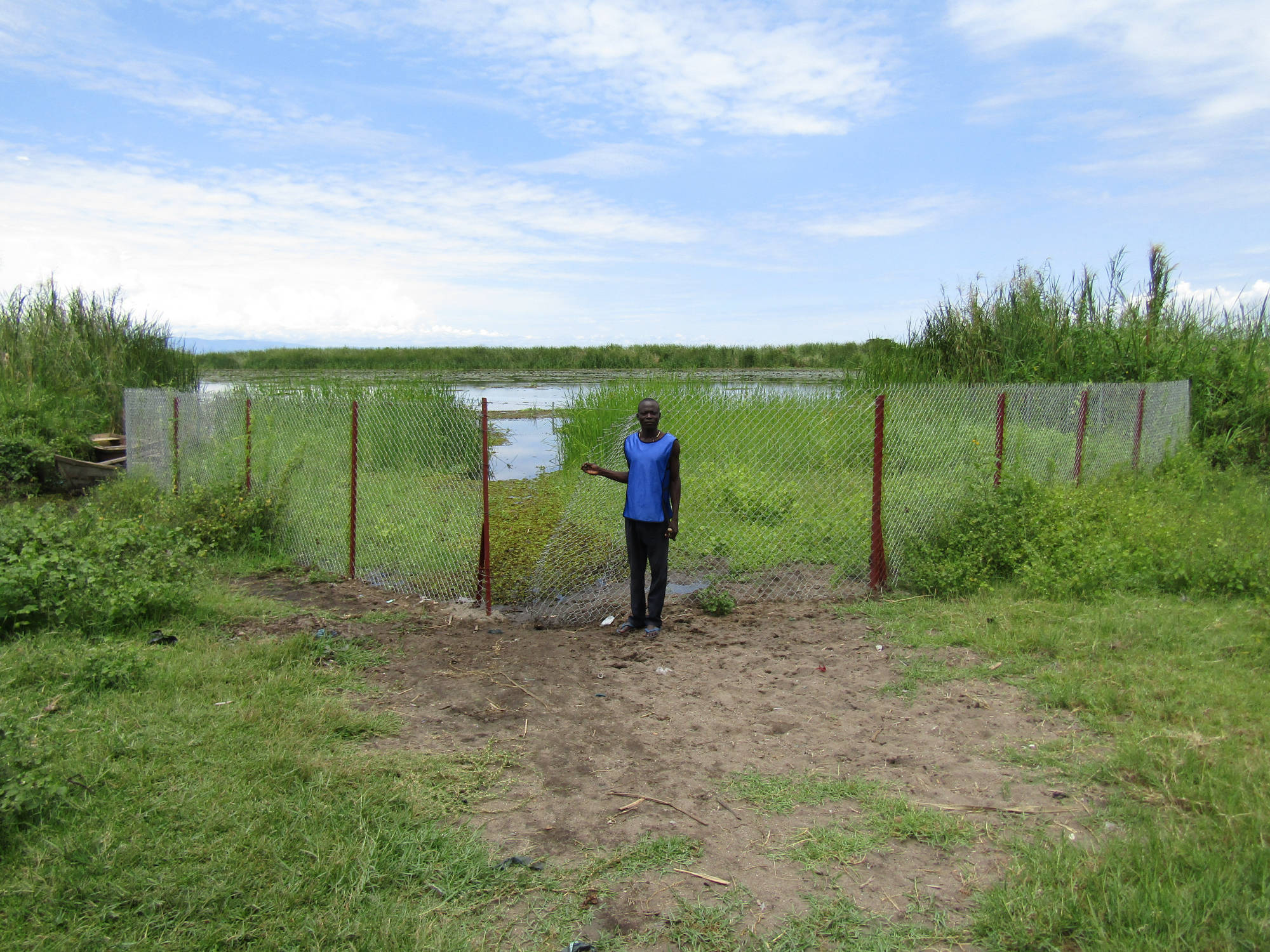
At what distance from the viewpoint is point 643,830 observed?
3.72m

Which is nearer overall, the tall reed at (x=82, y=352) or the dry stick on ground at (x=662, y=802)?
the dry stick on ground at (x=662, y=802)

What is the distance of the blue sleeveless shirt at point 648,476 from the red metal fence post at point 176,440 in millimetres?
7507

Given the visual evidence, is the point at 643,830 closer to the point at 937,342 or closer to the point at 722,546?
the point at 722,546

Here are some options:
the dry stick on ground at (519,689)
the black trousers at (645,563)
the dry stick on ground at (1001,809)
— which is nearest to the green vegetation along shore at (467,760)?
the dry stick on ground at (1001,809)

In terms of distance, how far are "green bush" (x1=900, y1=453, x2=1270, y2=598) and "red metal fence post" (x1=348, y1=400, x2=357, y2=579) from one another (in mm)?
5357

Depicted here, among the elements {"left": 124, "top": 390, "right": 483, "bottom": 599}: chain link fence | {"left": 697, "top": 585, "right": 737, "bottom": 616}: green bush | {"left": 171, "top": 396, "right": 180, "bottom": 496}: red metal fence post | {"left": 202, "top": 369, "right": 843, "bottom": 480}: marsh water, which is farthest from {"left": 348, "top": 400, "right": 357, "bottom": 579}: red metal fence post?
{"left": 202, "top": 369, "right": 843, "bottom": 480}: marsh water

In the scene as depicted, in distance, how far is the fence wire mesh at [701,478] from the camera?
8.03 meters

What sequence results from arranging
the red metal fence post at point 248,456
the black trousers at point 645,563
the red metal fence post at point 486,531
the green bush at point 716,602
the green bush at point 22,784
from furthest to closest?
the red metal fence post at point 248,456, the green bush at point 716,602, the red metal fence post at point 486,531, the black trousers at point 645,563, the green bush at point 22,784

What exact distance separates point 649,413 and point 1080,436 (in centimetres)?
588

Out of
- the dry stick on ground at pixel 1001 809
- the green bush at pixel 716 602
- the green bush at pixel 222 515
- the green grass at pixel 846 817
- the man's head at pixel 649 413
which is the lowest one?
the green grass at pixel 846 817

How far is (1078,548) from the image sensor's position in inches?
287

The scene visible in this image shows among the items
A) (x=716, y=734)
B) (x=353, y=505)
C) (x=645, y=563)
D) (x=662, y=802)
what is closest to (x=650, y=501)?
(x=645, y=563)

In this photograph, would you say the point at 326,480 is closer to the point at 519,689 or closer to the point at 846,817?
the point at 519,689

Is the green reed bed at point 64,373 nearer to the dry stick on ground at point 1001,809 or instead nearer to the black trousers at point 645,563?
the black trousers at point 645,563
